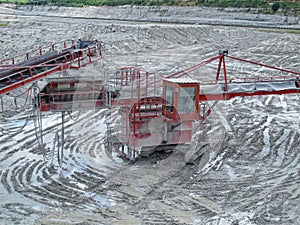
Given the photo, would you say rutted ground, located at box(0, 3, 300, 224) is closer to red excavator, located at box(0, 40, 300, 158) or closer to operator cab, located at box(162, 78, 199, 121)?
red excavator, located at box(0, 40, 300, 158)

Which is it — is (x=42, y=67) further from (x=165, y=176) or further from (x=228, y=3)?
(x=228, y=3)

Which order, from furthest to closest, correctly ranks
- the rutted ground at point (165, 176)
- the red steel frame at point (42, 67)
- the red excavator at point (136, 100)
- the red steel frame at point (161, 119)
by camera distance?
the red steel frame at point (161, 119)
the red excavator at point (136, 100)
the red steel frame at point (42, 67)
the rutted ground at point (165, 176)

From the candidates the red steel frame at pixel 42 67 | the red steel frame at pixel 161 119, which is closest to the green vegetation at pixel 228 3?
the red steel frame at pixel 42 67

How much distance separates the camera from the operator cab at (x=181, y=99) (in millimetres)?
12939

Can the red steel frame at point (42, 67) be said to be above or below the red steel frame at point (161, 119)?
above

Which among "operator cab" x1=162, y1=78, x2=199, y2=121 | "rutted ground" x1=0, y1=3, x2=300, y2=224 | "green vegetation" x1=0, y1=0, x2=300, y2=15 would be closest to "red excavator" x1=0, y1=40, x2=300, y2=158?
"operator cab" x1=162, y1=78, x2=199, y2=121

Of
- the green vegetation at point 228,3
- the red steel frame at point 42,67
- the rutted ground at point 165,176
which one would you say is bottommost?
the rutted ground at point 165,176

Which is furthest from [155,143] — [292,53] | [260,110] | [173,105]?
[292,53]

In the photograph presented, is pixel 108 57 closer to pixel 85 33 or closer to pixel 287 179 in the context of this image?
pixel 85 33

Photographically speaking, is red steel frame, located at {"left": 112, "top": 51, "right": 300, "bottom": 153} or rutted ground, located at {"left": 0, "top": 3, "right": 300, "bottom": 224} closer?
rutted ground, located at {"left": 0, "top": 3, "right": 300, "bottom": 224}

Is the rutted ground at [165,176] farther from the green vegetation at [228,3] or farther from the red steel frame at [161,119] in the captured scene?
the green vegetation at [228,3]

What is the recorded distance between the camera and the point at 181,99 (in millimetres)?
13016

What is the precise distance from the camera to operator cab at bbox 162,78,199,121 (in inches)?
509

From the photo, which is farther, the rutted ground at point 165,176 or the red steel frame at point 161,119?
the red steel frame at point 161,119
